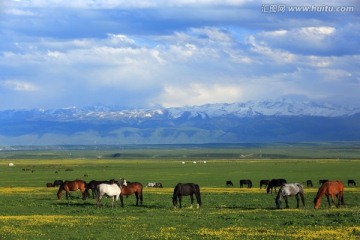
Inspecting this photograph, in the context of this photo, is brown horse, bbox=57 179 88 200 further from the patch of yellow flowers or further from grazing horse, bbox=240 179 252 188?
grazing horse, bbox=240 179 252 188

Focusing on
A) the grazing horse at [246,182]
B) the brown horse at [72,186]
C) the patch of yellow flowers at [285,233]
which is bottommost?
the patch of yellow flowers at [285,233]

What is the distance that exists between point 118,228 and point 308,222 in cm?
723

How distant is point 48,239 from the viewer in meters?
21.8

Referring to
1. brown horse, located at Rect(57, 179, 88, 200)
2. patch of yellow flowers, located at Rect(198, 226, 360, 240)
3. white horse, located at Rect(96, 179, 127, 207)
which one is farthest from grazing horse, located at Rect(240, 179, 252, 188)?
patch of yellow flowers, located at Rect(198, 226, 360, 240)

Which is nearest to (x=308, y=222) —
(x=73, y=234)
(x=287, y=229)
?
(x=287, y=229)

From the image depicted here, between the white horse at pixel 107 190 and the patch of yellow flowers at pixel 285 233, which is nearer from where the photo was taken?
the patch of yellow flowers at pixel 285 233

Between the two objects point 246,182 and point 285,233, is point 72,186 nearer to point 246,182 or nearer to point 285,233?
point 285,233

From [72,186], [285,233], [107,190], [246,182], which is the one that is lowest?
[285,233]

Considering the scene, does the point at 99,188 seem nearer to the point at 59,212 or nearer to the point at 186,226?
the point at 59,212

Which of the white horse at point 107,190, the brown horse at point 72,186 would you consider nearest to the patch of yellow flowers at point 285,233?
the white horse at point 107,190

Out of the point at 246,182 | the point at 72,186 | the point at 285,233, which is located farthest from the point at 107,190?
the point at 246,182

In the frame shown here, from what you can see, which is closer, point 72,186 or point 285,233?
point 285,233

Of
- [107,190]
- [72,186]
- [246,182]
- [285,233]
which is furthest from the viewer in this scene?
[246,182]

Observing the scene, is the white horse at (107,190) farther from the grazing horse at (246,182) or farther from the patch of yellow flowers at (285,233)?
the grazing horse at (246,182)
